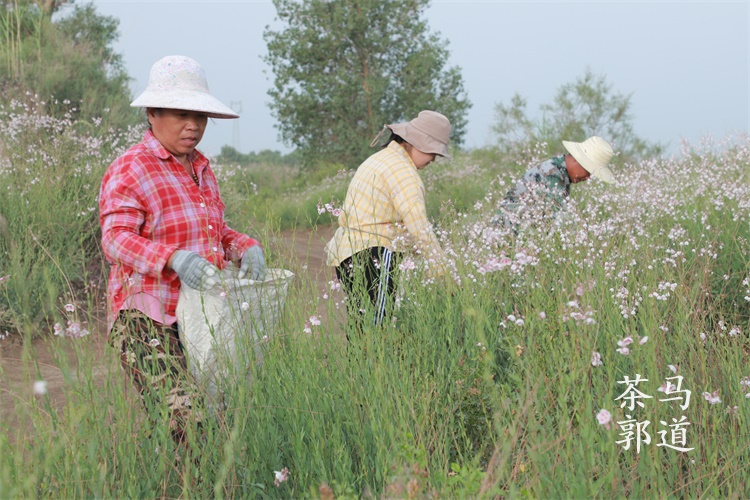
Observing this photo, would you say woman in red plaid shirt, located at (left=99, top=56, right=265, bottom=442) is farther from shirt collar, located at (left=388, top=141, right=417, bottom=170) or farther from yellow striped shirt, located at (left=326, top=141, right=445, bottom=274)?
shirt collar, located at (left=388, top=141, right=417, bottom=170)

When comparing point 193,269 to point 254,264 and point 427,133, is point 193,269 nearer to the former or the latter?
point 254,264

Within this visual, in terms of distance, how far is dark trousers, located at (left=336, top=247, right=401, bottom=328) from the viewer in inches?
133

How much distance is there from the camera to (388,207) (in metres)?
4.43

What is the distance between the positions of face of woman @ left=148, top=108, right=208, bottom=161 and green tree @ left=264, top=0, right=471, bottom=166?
1831 cm

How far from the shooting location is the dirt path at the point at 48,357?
2291mm

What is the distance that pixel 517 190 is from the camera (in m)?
5.45

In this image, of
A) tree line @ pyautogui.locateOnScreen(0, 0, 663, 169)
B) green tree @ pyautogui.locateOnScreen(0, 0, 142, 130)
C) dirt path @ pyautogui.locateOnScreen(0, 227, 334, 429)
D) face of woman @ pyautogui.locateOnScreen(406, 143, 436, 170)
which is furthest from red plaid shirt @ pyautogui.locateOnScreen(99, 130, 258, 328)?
tree line @ pyautogui.locateOnScreen(0, 0, 663, 169)

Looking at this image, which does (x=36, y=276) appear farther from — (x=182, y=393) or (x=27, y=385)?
(x=27, y=385)

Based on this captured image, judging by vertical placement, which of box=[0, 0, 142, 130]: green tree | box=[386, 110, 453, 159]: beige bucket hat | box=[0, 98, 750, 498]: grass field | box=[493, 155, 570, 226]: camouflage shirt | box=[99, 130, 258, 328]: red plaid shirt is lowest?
box=[0, 98, 750, 498]: grass field

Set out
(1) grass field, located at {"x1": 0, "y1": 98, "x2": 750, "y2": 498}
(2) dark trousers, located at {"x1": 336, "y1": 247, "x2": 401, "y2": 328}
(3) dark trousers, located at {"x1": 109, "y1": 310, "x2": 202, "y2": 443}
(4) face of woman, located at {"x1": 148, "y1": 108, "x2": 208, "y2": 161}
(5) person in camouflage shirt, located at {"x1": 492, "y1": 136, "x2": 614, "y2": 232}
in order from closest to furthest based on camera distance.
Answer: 1. (1) grass field, located at {"x1": 0, "y1": 98, "x2": 750, "y2": 498}
2. (3) dark trousers, located at {"x1": 109, "y1": 310, "x2": 202, "y2": 443}
3. (4) face of woman, located at {"x1": 148, "y1": 108, "x2": 208, "y2": 161}
4. (2) dark trousers, located at {"x1": 336, "y1": 247, "x2": 401, "y2": 328}
5. (5) person in camouflage shirt, located at {"x1": 492, "y1": 136, "x2": 614, "y2": 232}

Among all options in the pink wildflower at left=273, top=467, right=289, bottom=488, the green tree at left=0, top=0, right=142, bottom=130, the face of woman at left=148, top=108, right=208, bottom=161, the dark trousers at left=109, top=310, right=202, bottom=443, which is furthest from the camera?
the green tree at left=0, top=0, right=142, bottom=130

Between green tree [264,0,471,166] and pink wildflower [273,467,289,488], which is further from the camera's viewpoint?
green tree [264,0,471,166]

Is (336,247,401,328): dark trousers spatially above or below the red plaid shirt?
below

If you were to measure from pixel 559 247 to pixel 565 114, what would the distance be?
1280 cm
